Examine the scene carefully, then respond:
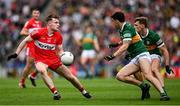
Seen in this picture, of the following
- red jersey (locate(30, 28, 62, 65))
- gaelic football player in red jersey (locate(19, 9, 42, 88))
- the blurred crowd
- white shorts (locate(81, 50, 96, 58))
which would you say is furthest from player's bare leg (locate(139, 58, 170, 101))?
the blurred crowd

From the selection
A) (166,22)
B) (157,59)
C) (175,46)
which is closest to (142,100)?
(157,59)

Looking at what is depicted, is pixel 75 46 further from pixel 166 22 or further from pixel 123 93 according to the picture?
pixel 123 93

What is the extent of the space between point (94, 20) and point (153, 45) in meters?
19.3

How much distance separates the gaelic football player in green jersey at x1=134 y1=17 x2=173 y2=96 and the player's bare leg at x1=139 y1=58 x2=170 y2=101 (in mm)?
863

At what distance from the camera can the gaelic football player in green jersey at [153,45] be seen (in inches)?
720

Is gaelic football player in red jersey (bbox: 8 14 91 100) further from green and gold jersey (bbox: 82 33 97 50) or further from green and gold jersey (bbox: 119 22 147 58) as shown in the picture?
green and gold jersey (bbox: 82 33 97 50)

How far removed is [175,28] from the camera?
36469 mm

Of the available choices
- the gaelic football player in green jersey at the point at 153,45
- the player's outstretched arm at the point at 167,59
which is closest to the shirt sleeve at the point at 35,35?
the gaelic football player in green jersey at the point at 153,45

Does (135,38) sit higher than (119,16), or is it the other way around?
(119,16)

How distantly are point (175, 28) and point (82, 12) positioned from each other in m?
5.46

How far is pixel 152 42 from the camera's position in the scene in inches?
738

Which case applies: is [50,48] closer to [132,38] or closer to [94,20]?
[132,38]

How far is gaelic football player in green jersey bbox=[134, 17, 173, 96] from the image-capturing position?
1828 cm

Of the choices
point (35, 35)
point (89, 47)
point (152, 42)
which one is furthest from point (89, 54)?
point (35, 35)
